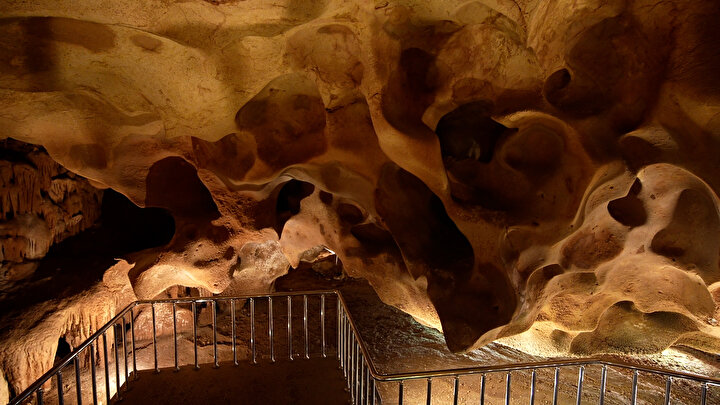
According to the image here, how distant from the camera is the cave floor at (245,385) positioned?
11.7ft

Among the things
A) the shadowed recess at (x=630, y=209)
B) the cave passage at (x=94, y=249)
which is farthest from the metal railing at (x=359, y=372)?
the shadowed recess at (x=630, y=209)

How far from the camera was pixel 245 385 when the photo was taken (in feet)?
12.5

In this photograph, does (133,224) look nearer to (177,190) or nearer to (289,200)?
(177,190)

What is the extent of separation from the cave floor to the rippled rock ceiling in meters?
1.13

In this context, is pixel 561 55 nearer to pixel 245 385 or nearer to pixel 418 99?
pixel 418 99

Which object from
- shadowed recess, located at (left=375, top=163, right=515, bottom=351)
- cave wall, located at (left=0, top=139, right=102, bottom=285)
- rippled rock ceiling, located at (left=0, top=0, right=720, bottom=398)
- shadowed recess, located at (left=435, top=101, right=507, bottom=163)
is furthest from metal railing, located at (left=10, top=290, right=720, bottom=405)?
shadowed recess, located at (left=435, top=101, right=507, bottom=163)

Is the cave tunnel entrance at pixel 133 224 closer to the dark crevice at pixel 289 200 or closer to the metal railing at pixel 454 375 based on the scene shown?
the dark crevice at pixel 289 200

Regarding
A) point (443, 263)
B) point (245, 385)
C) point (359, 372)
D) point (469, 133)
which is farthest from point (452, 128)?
point (245, 385)

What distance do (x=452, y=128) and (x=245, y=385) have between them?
3.18 metres

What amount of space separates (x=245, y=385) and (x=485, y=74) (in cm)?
356

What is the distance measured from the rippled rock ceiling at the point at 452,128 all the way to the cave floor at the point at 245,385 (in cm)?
113

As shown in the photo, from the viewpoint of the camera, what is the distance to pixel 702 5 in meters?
2.16

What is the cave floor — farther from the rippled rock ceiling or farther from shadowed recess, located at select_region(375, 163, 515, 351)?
shadowed recess, located at select_region(375, 163, 515, 351)

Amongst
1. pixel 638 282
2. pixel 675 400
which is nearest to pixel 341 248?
pixel 638 282
